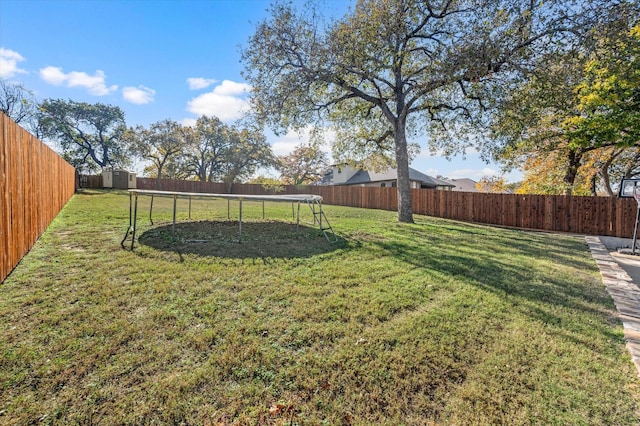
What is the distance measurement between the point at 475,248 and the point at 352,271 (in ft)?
10.6

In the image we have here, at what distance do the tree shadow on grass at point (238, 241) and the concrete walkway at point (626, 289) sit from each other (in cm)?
344

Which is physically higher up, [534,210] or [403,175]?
[403,175]

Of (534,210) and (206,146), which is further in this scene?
(206,146)

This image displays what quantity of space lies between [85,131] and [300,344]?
3164cm

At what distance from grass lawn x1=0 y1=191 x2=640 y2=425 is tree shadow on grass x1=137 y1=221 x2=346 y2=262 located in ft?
1.27

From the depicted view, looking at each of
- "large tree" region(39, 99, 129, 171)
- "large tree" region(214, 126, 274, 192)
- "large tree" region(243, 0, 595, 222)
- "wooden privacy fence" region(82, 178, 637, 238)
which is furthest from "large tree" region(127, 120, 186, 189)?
"wooden privacy fence" region(82, 178, 637, 238)

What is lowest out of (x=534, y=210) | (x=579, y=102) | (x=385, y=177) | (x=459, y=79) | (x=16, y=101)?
(x=534, y=210)

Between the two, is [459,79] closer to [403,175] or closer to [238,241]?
[403,175]

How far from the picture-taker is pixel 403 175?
927 cm

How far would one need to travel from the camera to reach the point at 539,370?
183 cm

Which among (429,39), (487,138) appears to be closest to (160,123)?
(429,39)

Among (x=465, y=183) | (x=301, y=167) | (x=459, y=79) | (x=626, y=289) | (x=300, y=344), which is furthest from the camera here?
(x=465, y=183)

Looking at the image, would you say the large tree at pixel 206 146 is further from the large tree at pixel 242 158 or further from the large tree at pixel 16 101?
the large tree at pixel 16 101

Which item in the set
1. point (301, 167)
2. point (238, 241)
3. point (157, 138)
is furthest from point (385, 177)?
point (157, 138)
